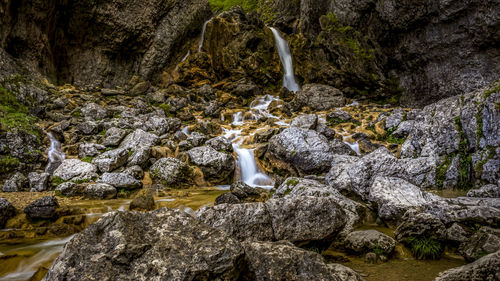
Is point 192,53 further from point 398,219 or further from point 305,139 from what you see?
point 398,219

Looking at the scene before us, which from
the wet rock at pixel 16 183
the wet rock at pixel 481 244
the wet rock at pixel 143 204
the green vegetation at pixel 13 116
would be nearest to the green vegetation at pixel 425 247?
the wet rock at pixel 481 244

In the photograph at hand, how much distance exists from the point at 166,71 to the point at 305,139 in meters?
19.2

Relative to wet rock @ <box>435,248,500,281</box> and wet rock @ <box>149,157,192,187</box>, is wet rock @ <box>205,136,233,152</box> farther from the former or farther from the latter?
wet rock @ <box>435,248,500,281</box>

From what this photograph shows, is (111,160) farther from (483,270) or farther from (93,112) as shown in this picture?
(483,270)

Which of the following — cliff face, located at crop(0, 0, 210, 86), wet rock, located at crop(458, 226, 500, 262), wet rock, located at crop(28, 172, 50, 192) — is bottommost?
wet rock, located at crop(458, 226, 500, 262)

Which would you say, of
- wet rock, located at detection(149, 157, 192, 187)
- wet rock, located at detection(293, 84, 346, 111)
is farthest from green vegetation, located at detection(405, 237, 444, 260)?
wet rock, located at detection(293, 84, 346, 111)

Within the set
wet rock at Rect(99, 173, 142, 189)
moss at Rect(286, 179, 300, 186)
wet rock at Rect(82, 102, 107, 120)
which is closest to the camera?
moss at Rect(286, 179, 300, 186)

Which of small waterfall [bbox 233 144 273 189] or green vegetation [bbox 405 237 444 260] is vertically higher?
small waterfall [bbox 233 144 273 189]

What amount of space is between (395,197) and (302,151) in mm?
5330

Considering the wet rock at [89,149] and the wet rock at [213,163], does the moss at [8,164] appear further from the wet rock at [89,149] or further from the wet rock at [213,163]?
the wet rock at [213,163]

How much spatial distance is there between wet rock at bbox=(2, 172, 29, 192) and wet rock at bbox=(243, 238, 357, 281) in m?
10.6

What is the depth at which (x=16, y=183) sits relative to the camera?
9.70 metres

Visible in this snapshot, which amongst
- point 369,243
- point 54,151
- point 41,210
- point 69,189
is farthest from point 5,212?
point 369,243

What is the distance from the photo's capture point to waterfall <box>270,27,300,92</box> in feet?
83.9
